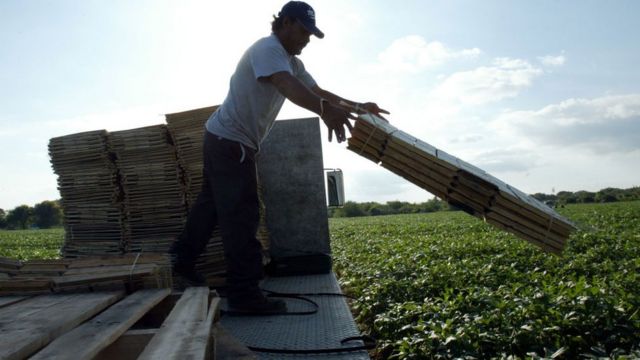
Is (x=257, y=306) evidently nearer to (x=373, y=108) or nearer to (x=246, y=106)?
(x=246, y=106)

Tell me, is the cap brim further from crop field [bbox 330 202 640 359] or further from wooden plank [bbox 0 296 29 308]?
wooden plank [bbox 0 296 29 308]

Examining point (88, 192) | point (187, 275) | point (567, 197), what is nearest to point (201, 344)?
point (187, 275)

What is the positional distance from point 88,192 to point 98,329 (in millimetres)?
3246

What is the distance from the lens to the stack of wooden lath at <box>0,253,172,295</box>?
263 cm

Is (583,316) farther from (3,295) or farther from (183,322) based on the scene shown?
(3,295)

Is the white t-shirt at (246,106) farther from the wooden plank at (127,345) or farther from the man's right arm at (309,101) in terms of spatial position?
the wooden plank at (127,345)

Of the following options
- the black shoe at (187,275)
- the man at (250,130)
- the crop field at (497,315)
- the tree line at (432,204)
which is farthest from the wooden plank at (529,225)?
the tree line at (432,204)

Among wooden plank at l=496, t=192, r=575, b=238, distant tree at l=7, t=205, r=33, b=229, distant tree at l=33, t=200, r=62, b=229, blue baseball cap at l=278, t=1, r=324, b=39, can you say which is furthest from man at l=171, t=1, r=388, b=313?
distant tree at l=7, t=205, r=33, b=229

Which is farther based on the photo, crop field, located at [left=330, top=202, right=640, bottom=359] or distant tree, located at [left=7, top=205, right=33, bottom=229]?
distant tree, located at [left=7, top=205, right=33, bottom=229]

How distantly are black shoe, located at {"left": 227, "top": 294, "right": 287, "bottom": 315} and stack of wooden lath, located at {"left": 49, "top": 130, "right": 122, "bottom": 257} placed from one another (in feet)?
5.39

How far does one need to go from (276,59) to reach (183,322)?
1.94m

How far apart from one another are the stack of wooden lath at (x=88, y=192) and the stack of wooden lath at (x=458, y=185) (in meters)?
2.14

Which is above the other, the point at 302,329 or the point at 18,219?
the point at 18,219

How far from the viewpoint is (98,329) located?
1.86m
